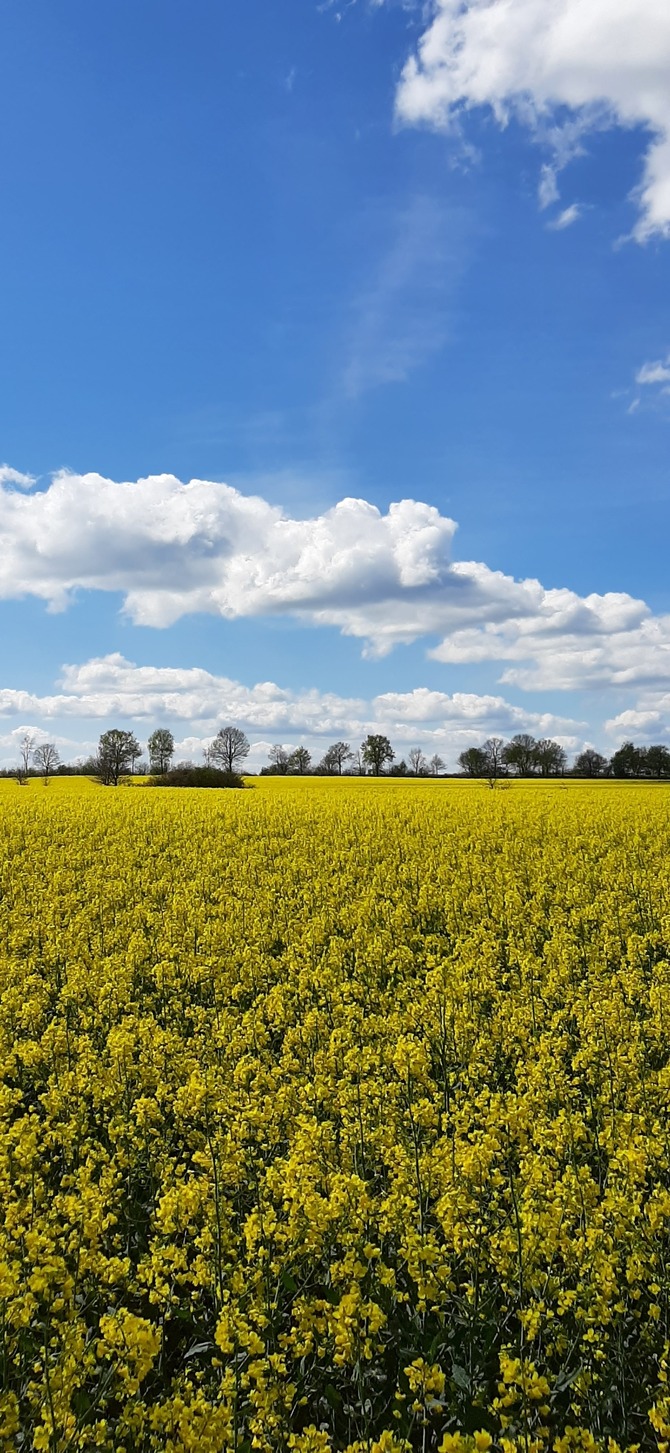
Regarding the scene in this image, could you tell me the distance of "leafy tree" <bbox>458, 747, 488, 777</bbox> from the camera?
8129 cm

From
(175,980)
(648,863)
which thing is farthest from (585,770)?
(175,980)

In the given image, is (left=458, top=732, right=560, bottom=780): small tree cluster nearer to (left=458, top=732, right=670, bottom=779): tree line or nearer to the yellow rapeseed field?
(left=458, top=732, right=670, bottom=779): tree line

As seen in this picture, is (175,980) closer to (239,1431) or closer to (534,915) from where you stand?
(534,915)

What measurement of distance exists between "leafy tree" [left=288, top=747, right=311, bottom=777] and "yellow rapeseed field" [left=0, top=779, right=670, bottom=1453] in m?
86.5

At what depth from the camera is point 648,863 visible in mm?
16297

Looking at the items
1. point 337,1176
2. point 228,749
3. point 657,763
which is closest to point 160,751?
point 228,749

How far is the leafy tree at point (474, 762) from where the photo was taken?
267 feet

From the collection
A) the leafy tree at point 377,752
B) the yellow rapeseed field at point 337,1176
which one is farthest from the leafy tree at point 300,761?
the yellow rapeseed field at point 337,1176

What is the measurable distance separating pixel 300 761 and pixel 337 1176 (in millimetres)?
95521

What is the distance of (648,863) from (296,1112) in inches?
475

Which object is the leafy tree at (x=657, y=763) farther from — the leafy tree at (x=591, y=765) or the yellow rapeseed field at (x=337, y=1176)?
the yellow rapeseed field at (x=337, y=1176)

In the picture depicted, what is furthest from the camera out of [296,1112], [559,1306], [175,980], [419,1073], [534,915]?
[534,915]

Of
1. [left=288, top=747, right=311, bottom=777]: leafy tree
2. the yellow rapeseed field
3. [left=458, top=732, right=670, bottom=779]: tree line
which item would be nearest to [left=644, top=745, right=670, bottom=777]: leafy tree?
[left=458, top=732, right=670, bottom=779]: tree line

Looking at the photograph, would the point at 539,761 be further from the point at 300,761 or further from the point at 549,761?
the point at 300,761
